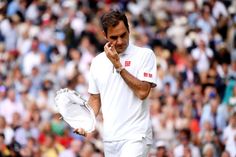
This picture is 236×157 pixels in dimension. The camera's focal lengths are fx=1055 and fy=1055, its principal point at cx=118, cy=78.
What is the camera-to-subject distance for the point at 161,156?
16703 millimetres

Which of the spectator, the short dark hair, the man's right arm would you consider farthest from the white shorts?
the spectator

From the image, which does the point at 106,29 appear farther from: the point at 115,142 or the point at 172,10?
the point at 172,10

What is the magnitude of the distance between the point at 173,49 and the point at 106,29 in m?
14.7

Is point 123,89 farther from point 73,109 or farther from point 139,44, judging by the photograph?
point 139,44

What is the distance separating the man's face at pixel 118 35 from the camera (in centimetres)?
1036

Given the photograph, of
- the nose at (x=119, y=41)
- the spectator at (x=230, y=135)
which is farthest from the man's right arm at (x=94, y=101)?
the spectator at (x=230, y=135)

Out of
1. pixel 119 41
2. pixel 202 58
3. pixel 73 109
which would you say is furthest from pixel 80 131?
pixel 202 58

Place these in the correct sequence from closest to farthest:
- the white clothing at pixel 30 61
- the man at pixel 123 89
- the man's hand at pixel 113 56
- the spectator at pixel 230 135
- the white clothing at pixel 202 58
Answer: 1. the man's hand at pixel 113 56
2. the man at pixel 123 89
3. the spectator at pixel 230 135
4. the white clothing at pixel 202 58
5. the white clothing at pixel 30 61

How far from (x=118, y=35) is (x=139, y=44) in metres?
14.6

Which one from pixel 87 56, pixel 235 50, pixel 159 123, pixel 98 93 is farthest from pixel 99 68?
pixel 235 50

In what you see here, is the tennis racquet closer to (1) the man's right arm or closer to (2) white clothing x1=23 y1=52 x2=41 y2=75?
(1) the man's right arm

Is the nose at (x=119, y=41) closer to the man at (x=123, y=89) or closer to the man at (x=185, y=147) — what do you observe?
the man at (x=123, y=89)

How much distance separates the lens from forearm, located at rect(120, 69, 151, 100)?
1032 centimetres

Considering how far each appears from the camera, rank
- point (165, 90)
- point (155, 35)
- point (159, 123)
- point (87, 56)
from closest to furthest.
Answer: point (159, 123) < point (165, 90) < point (87, 56) < point (155, 35)
